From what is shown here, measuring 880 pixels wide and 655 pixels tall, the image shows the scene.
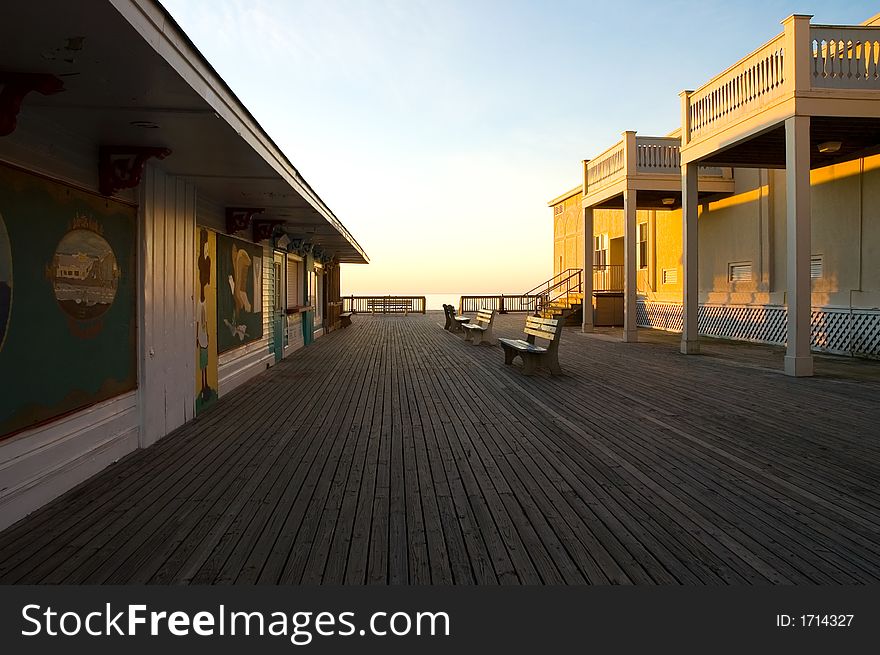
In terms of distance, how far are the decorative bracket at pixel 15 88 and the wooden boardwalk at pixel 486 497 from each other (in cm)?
228

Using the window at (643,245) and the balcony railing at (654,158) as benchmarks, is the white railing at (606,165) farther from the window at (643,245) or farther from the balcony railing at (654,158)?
the window at (643,245)

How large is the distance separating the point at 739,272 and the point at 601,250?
349 inches

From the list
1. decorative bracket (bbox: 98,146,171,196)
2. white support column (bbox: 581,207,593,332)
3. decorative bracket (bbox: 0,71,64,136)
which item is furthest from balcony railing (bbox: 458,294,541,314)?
decorative bracket (bbox: 0,71,64,136)

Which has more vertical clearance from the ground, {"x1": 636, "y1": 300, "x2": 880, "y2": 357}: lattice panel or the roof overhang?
the roof overhang

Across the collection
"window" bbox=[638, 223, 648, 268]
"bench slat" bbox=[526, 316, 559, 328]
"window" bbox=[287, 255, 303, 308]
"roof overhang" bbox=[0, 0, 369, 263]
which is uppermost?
"window" bbox=[638, 223, 648, 268]

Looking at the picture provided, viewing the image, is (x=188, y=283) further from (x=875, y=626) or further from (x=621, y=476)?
(x=875, y=626)

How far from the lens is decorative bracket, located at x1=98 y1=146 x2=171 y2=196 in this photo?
432 centimetres

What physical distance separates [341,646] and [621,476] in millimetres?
A: 2517

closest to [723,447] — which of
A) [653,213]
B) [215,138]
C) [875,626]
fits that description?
[875,626]

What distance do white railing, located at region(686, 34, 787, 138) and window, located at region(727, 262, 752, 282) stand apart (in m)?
4.80

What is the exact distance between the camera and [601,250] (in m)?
23.9

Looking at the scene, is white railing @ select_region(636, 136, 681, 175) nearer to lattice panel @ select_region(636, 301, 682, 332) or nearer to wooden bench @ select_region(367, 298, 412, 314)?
lattice panel @ select_region(636, 301, 682, 332)

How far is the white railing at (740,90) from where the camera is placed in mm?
9273

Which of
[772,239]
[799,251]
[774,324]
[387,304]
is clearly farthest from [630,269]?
[387,304]
